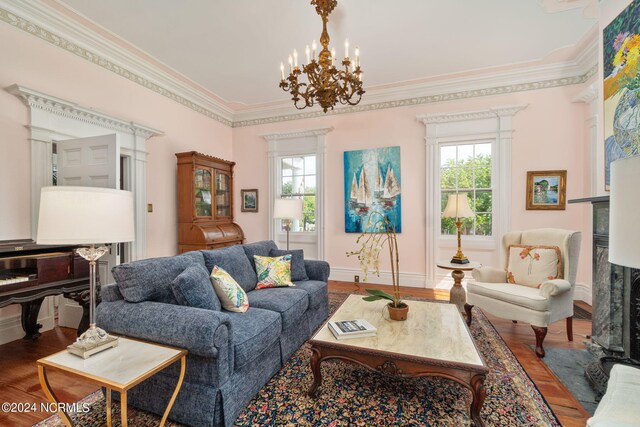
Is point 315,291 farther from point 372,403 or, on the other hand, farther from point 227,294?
point 372,403

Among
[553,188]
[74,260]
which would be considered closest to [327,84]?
[74,260]

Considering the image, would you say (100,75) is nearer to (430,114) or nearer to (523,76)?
(430,114)

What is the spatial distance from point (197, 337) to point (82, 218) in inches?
31.3

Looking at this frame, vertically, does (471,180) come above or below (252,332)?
above

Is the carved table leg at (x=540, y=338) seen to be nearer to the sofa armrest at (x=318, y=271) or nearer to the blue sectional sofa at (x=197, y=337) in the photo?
the sofa armrest at (x=318, y=271)

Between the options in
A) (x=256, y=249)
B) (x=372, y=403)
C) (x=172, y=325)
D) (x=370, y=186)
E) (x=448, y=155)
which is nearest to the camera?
(x=172, y=325)

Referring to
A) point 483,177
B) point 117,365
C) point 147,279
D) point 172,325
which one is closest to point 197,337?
point 172,325

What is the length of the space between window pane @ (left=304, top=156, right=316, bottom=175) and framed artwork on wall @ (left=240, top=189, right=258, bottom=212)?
1.07 m

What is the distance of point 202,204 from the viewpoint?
14.7ft

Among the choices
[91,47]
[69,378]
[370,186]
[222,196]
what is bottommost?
[69,378]

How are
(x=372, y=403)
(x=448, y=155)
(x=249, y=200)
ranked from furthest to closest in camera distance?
(x=249, y=200)
(x=448, y=155)
(x=372, y=403)

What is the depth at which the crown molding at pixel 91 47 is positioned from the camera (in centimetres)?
264

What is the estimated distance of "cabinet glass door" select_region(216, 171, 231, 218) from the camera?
4.84 m

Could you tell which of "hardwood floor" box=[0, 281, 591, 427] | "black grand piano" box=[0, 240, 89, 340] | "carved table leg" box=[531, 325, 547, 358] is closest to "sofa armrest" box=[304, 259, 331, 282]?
"hardwood floor" box=[0, 281, 591, 427]
